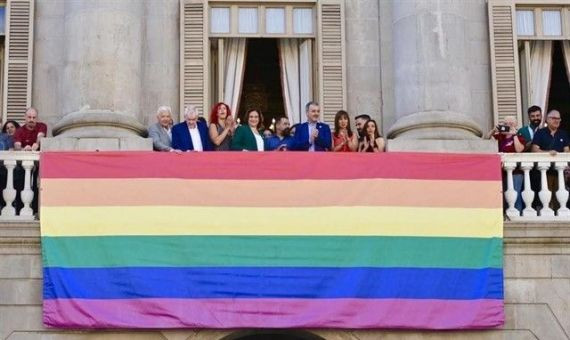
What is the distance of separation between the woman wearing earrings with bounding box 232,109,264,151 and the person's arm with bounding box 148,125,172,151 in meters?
1.03

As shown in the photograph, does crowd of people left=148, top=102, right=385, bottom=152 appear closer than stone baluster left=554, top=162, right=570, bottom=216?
No

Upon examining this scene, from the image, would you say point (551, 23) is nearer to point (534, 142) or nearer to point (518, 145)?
point (534, 142)

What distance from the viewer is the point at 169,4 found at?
21266 millimetres

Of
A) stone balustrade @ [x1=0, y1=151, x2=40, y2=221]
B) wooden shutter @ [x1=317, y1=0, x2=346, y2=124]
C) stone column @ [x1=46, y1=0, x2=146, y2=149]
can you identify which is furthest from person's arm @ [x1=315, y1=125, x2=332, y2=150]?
stone balustrade @ [x1=0, y1=151, x2=40, y2=221]

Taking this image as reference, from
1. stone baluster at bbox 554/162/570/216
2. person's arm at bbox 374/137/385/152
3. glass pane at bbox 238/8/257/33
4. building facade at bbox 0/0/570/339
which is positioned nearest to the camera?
stone baluster at bbox 554/162/570/216

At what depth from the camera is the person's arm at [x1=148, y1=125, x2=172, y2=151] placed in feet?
62.5

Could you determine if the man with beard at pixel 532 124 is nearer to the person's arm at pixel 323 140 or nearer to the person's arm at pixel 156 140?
the person's arm at pixel 323 140

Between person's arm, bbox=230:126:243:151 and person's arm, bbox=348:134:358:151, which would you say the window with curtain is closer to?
person's arm, bbox=348:134:358:151

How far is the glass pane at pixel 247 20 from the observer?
21.5 metres

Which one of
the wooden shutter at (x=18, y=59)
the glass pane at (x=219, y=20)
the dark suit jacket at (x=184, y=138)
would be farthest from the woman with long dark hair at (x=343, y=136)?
the wooden shutter at (x=18, y=59)

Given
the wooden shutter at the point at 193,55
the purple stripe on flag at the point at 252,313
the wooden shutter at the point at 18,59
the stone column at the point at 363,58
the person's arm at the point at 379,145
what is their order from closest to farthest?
1. the purple stripe on flag at the point at 252,313
2. the person's arm at the point at 379,145
3. the wooden shutter at the point at 18,59
4. the wooden shutter at the point at 193,55
5. the stone column at the point at 363,58

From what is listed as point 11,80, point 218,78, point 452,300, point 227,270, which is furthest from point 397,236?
point 11,80

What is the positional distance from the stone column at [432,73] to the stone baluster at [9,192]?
599 centimetres

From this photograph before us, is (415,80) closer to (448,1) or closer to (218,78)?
(448,1)
